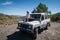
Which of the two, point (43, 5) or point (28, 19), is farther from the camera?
point (43, 5)

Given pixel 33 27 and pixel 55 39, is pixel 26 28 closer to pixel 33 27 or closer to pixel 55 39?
pixel 33 27

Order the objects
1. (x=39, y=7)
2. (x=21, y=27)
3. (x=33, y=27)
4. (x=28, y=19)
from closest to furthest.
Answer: (x=33, y=27) < (x=21, y=27) < (x=28, y=19) < (x=39, y=7)

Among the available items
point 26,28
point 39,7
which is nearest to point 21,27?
point 26,28

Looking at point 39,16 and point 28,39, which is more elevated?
point 39,16

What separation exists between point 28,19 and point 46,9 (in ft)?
104

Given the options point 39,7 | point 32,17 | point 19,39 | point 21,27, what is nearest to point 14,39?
point 19,39

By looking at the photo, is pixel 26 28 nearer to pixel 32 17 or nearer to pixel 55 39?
pixel 32 17

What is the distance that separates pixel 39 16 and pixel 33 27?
2219mm

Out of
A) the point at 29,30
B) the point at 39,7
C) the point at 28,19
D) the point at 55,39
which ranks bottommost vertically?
the point at 55,39

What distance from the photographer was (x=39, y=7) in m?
40.0

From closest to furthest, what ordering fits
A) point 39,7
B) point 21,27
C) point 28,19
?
point 21,27 < point 28,19 < point 39,7

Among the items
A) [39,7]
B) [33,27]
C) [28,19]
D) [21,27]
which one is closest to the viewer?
[33,27]

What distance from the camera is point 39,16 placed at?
1066cm

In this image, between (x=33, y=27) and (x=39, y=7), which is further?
(x=39, y=7)
